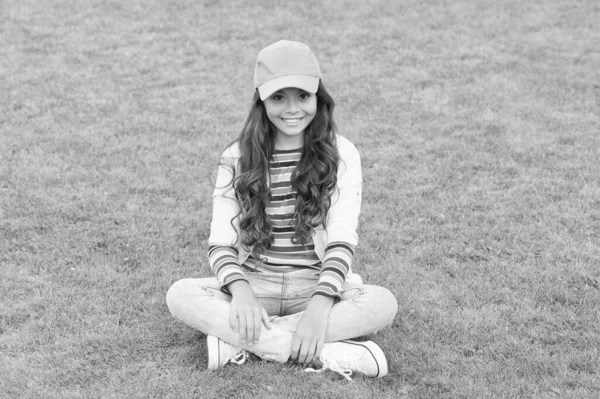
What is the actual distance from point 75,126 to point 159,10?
15.7 feet

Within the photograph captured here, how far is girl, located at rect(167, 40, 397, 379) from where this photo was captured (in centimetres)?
375

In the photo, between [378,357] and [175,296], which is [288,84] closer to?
[175,296]

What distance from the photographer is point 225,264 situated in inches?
153

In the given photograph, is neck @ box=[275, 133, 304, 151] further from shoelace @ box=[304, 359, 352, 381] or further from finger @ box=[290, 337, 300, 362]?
shoelace @ box=[304, 359, 352, 381]

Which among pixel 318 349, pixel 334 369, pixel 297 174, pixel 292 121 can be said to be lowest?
pixel 334 369

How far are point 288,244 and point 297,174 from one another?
384 mm

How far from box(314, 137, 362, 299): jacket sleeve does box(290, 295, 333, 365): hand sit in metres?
0.06

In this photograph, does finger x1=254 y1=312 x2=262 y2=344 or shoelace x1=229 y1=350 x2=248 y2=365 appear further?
shoelace x1=229 y1=350 x2=248 y2=365

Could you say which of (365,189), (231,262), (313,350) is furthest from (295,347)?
(365,189)

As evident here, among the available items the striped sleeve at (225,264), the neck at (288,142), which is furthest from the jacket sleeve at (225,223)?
the neck at (288,142)

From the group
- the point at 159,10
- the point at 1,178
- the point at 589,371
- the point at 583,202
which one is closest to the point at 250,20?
the point at 159,10

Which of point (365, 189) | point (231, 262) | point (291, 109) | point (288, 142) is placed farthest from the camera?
point (365, 189)

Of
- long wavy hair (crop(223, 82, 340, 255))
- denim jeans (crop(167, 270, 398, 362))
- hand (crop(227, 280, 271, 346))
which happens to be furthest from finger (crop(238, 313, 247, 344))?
long wavy hair (crop(223, 82, 340, 255))

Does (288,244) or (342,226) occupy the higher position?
(342,226)
